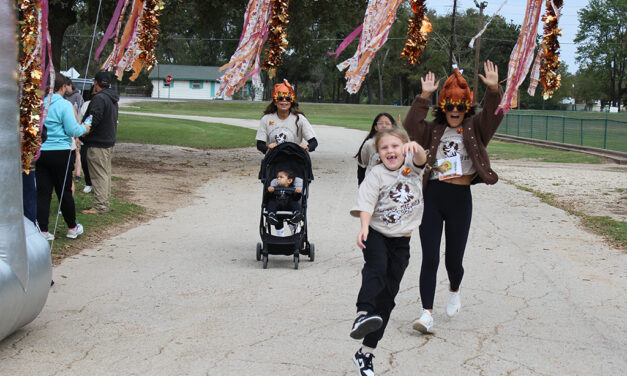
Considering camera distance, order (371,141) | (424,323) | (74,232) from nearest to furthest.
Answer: (424,323) → (371,141) → (74,232)

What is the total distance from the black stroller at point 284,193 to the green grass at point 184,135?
1746 centimetres

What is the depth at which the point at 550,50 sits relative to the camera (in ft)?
20.0

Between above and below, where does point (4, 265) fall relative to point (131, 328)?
above

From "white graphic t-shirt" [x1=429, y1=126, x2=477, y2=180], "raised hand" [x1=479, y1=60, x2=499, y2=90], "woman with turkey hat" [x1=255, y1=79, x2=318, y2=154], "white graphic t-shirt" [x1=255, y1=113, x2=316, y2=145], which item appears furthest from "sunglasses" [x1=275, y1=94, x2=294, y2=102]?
"raised hand" [x1=479, y1=60, x2=499, y2=90]

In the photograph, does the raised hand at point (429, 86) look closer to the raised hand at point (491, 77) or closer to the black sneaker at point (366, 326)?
the raised hand at point (491, 77)

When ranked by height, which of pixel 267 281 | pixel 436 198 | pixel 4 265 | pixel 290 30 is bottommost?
pixel 267 281

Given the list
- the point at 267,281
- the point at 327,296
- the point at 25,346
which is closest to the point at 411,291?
the point at 327,296

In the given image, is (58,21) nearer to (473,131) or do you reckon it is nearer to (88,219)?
(88,219)

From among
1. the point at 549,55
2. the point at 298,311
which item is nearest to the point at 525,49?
the point at 549,55

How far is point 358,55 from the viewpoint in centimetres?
707

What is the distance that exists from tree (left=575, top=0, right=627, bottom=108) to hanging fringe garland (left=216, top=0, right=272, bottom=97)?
181 feet

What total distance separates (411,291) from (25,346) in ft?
11.6

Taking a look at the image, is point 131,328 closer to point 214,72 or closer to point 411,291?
point 411,291

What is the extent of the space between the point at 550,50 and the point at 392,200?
2388 millimetres
